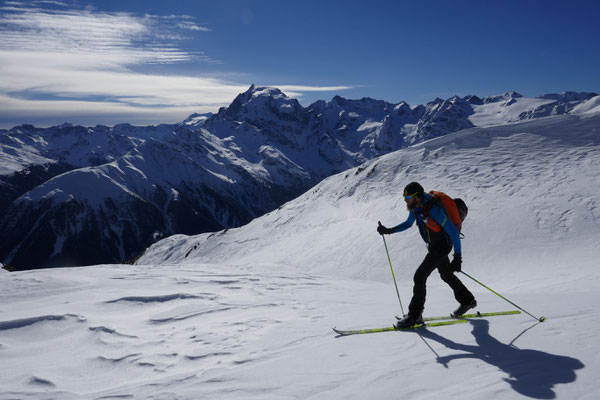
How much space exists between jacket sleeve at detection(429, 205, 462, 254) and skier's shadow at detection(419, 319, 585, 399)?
1.69 m

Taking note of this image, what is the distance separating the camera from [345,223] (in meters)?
31.4

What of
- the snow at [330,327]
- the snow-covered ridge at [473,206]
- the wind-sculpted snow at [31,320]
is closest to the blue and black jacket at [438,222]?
the snow at [330,327]

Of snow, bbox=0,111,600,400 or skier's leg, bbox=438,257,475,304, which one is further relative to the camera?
skier's leg, bbox=438,257,475,304

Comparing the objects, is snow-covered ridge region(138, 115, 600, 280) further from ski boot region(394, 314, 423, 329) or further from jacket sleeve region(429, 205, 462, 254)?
ski boot region(394, 314, 423, 329)

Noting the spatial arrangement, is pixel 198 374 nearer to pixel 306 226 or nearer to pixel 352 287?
pixel 352 287

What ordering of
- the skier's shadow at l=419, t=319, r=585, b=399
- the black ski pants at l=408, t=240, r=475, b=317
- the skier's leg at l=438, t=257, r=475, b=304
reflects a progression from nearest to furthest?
1. the skier's shadow at l=419, t=319, r=585, b=399
2. the black ski pants at l=408, t=240, r=475, b=317
3. the skier's leg at l=438, t=257, r=475, b=304

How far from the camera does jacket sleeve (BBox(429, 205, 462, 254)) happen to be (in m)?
7.19

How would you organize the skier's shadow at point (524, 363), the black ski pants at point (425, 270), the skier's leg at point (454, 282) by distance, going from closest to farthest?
the skier's shadow at point (524, 363), the black ski pants at point (425, 270), the skier's leg at point (454, 282)

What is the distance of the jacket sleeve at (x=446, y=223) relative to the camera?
23.6 feet

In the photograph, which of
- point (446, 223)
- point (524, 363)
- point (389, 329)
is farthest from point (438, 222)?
point (524, 363)

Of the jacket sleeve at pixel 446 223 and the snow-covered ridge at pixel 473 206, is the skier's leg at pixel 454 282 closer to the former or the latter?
the jacket sleeve at pixel 446 223

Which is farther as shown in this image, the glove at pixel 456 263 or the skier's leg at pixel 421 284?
the skier's leg at pixel 421 284

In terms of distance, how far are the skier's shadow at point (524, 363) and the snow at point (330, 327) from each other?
0.08 ft

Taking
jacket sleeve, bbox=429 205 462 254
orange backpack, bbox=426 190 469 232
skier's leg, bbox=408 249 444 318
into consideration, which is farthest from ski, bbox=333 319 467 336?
orange backpack, bbox=426 190 469 232
